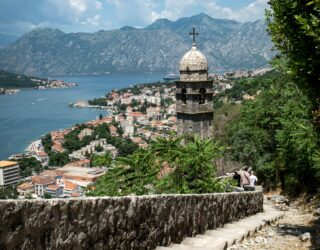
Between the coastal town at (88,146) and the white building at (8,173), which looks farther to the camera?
the white building at (8,173)

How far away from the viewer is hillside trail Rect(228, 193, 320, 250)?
526 cm

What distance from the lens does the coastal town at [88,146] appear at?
43.7 meters

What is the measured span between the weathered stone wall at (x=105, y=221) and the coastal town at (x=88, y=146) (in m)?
4.86

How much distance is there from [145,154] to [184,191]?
4.49 feet

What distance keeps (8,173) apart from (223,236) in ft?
170

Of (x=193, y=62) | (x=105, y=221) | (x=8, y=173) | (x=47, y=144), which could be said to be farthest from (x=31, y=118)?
(x=105, y=221)

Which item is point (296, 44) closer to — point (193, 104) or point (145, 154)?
point (145, 154)

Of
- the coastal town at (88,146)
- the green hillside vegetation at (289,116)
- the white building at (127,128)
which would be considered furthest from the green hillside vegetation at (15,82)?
the green hillside vegetation at (289,116)

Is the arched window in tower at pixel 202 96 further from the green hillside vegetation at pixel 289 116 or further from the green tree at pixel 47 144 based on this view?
the green tree at pixel 47 144

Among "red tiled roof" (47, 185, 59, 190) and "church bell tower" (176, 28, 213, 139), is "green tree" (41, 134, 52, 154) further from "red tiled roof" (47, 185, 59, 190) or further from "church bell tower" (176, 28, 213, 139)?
"church bell tower" (176, 28, 213, 139)

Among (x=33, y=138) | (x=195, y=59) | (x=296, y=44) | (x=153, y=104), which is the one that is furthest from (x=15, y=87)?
(x=296, y=44)

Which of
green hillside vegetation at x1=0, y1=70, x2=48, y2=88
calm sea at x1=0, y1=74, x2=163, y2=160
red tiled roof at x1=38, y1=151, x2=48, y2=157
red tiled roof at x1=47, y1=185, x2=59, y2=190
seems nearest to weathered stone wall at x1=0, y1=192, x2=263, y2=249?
red tiled roof at x1=47, y1=185, x2=59, y2=190

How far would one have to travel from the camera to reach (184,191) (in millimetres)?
7680

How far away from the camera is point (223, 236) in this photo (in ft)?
17.5
